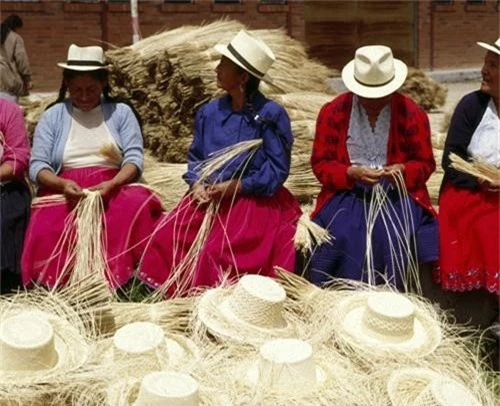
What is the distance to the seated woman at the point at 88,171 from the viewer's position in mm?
3770

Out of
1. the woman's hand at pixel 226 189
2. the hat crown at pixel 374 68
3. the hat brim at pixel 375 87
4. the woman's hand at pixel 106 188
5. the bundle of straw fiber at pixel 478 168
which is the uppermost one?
the hat crown at pixel 374 68

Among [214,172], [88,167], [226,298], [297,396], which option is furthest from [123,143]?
[297,396]

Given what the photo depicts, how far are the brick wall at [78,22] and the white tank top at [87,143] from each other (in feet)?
25.2

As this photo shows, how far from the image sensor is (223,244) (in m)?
3.71

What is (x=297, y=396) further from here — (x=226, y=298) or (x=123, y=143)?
(x=123, y=143)

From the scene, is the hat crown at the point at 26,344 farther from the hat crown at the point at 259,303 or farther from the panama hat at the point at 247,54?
the panama hat at the point at 247,54

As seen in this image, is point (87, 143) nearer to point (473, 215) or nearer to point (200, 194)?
point (200, 194)

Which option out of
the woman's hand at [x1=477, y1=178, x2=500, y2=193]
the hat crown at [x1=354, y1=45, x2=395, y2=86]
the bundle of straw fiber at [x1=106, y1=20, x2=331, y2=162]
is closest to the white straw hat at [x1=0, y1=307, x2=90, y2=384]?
the hat crown at [x1=354, y1=45, x2=395, y2=86]

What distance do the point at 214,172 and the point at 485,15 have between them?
1463cm

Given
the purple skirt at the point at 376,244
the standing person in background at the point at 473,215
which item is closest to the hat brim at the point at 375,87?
the standing person in background at the point at 473,215

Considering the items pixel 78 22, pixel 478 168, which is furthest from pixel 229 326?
pixel 78 22

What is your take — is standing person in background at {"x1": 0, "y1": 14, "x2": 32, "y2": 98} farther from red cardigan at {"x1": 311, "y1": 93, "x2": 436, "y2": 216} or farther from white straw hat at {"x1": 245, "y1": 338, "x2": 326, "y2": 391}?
white straw hat at {"x1": 245, "y1": 338, "x2": 326, "y2": 391}

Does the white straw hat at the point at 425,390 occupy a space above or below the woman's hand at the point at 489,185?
below

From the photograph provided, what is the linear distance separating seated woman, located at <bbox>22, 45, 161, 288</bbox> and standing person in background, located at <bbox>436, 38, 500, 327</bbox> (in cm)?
131
